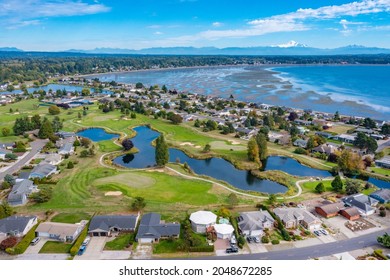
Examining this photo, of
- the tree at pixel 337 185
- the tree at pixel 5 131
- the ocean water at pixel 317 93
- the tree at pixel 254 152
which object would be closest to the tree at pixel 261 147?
the tree at pixel 254 152

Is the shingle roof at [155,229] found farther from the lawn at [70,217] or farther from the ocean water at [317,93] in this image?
the ocean water at [317,93]

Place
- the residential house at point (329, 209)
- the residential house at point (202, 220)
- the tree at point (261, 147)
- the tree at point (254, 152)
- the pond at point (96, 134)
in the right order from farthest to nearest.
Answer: the pond at point (96, 134), the tree at point (261, 147), the tree at point (254, 152), the residential house at point (329, 209), the residential house at point (202, 220)

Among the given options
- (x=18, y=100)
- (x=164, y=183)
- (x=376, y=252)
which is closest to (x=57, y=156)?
(x=164, y=183)

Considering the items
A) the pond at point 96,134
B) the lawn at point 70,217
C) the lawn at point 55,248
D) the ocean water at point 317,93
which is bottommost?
the lawn at point 55,248

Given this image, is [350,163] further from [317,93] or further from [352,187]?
[317,93]

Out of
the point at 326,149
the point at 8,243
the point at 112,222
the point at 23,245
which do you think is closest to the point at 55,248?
the point at 23,245

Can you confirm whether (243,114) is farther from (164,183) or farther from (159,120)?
(164,183)

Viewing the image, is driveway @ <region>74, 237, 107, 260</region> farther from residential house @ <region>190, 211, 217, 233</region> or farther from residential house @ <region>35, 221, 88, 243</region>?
residential house @ <region>190, 211, 217, 233</region>
